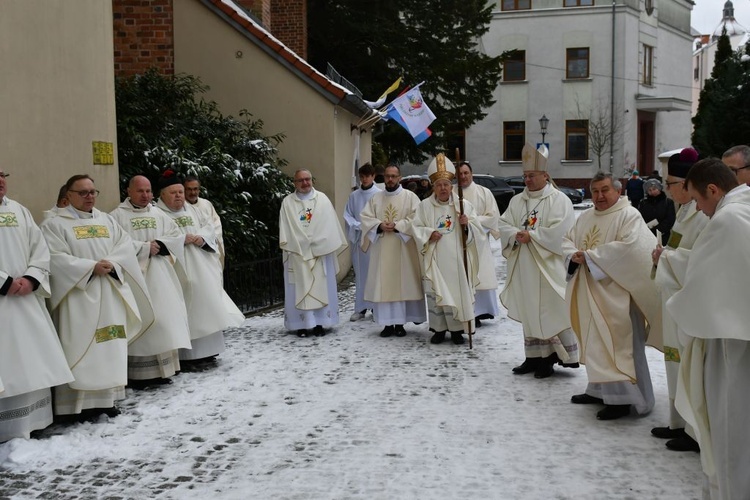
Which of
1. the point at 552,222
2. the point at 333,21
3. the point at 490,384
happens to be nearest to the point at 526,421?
the point at 490,384

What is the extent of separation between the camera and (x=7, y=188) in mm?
6664

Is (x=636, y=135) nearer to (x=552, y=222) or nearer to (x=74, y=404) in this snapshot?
(x=552, y=222)

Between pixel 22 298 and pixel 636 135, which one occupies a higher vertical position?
pixel 636 135

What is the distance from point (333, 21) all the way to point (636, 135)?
2539 centimetres

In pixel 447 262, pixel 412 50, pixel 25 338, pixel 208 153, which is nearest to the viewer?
pixel 25 338

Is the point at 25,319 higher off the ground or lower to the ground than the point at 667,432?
higher

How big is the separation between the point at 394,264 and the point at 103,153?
12.7ft

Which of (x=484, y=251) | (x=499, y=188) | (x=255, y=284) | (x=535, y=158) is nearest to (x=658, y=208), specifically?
(x=484, y=251)

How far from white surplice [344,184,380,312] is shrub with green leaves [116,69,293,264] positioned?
1.62 meters

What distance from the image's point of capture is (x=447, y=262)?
31.2ft

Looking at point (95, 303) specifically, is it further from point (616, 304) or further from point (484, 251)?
point (484, 251)

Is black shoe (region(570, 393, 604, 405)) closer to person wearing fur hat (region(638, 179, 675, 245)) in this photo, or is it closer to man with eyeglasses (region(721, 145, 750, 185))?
man with eyeglasses (region(721, 145, 750, 185))

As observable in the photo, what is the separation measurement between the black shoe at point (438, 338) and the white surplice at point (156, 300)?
3039 millimetres

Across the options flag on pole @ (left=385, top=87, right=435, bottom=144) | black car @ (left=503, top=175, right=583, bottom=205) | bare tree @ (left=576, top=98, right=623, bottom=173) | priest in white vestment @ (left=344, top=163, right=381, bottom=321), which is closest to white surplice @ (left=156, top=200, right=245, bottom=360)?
priest in white vestment @ (left=344, top=163, right=381, bottom=321)
